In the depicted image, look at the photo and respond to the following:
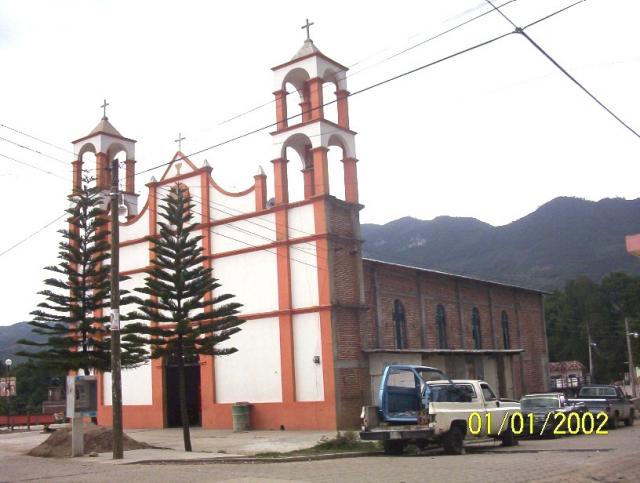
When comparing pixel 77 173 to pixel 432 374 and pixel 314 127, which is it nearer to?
pixel 314 127

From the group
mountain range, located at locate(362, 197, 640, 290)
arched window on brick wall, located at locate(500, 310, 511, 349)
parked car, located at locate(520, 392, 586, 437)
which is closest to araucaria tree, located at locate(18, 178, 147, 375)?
parked car, located at locate(520, 392, 586, 437)

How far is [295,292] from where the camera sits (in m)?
27.2

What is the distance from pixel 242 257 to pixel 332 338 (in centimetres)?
526

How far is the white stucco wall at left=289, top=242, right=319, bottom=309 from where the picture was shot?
2673 cm

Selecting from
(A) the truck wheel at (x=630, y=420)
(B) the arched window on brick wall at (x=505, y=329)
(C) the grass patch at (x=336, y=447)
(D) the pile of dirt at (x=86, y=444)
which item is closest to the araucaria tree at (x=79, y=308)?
(D) the pile of dirt at (x=86, y=444)

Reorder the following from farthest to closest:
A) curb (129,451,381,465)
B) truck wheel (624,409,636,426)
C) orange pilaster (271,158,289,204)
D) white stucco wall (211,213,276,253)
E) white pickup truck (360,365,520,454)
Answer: truck wheel (624,409,636,426) < white stucco wall (211,213,276,253) < orange pilaster (271,158,289,204) < white pickup truck (360,365,520,454) < curb (129,451,381,465)

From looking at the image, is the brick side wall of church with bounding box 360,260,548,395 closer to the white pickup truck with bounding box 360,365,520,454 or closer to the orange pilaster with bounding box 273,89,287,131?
the orange pilaster with bounding box 273,89,287,131

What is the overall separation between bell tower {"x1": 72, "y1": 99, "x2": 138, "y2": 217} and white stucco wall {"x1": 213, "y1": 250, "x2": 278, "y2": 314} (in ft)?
24.8

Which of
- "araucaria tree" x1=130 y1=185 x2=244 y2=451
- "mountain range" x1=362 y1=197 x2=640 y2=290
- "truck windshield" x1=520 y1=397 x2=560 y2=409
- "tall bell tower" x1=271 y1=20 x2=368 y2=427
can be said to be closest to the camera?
"araucaria tree" x1=130 y1=185 x2=244 y2=451

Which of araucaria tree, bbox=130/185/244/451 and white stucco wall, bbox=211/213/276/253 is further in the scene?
white stucco wall, bbox=211/213/276/253

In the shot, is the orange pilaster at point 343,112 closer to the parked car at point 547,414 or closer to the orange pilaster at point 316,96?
the orange pilaster at point 316,96

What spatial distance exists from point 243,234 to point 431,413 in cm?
1364

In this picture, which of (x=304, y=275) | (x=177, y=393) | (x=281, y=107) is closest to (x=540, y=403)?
(x=304, y=275)

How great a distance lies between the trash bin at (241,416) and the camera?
2703 centimetres
